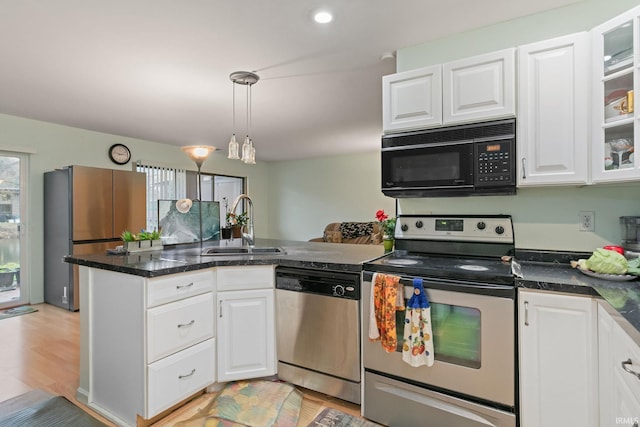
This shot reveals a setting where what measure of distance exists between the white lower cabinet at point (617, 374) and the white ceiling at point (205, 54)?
69.6 inches

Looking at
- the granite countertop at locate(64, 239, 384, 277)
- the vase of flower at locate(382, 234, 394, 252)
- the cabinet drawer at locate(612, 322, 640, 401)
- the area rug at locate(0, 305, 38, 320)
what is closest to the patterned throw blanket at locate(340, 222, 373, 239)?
the granite countertop at locate(64, 239, 384, 277)

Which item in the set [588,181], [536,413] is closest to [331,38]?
[588,181]

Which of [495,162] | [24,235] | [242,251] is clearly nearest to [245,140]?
[242,251]

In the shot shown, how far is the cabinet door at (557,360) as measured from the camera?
4.58 feet

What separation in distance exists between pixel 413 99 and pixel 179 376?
2.19 m

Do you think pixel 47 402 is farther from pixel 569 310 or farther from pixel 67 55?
pixel 569 310

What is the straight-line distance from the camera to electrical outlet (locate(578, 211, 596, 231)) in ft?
6.26

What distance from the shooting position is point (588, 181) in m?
1.71

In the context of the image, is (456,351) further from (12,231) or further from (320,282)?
(12,231)

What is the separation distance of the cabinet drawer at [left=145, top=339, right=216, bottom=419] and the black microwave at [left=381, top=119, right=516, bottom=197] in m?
1.56

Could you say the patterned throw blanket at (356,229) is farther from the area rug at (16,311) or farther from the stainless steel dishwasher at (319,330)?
the area rug at (16,311)

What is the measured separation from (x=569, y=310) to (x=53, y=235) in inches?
207

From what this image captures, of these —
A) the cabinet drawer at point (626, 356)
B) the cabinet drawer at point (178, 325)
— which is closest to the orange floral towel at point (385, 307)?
the cabinet drawer at point (626, 356)

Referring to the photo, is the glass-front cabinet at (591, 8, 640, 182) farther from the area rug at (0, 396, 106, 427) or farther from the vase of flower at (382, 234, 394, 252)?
the area rug at (0, 396, 106, 427)
